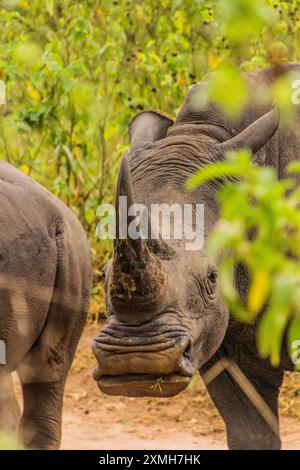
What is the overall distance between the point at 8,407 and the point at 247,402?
1464mm

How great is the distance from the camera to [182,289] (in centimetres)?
382

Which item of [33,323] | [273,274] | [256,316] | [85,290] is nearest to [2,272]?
[33,323]

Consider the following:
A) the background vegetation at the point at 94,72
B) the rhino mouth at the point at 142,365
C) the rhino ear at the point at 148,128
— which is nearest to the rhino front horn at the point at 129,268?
the rhino mouth at the point at 142,365

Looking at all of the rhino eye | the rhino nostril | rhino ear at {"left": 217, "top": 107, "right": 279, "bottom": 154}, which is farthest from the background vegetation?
the rhino nostril

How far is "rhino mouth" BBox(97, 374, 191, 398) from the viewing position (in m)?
3.60

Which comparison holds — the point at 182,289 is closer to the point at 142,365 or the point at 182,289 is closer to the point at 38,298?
the point at 142,365

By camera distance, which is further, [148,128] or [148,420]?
[148,420]

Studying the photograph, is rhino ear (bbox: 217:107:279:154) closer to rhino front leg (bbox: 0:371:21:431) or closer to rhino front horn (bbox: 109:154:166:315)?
rhino front horn (bbox: 109:154:166:315)

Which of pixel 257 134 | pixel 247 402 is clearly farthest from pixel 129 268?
pixel 247 402

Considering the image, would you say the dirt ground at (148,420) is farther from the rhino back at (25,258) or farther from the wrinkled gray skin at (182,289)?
the wrinkled gray skin at (182,289)

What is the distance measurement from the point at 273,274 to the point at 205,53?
7.62m

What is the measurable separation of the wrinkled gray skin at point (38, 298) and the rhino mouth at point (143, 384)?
1680 millimetres

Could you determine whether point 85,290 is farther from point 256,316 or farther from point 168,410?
point 168,410

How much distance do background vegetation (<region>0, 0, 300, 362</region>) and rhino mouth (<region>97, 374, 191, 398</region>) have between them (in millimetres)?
4516
